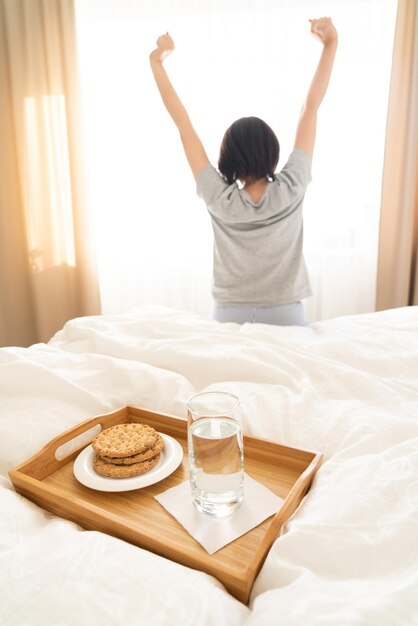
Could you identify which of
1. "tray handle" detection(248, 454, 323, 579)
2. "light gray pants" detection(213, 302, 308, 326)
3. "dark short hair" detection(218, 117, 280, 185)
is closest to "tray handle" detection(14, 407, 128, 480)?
"tray handle" detection(248, 454, 323, 579)

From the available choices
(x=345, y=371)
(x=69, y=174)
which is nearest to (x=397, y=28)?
(x=69, y=174)

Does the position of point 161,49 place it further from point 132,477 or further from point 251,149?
point 132,477

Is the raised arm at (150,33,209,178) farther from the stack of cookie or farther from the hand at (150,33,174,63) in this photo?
the stack of cookie

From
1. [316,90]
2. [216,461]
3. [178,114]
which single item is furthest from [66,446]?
[316,90]

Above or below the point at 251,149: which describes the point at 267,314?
below

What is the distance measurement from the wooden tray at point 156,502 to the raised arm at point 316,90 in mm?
1302

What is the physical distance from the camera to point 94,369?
44.7 inches

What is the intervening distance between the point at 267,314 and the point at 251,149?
2.07 feet

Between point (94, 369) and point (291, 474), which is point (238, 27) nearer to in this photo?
point (94, 369)

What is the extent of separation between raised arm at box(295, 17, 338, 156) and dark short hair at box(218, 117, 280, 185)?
16 cm

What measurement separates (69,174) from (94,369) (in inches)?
94.0

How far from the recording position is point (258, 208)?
165 cm

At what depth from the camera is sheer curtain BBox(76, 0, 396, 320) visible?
279 cm

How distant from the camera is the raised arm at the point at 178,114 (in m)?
1.78
